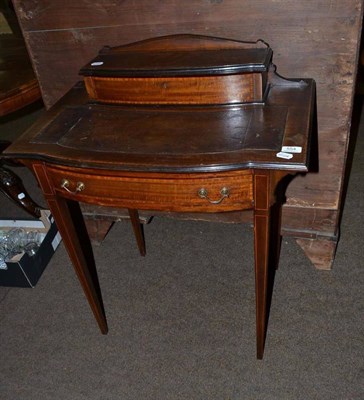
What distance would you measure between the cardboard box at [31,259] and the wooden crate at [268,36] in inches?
23.7

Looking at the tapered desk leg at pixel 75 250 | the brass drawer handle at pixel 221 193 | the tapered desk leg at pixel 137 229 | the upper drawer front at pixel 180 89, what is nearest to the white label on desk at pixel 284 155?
the brass drawer handle at pixel 221 193

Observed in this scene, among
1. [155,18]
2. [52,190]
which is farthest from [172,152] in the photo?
[155,18]

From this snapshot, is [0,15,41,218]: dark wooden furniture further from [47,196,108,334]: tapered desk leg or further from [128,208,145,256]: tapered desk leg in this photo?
[128,208,145,256]: tapered desk leg

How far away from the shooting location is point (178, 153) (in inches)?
39.4

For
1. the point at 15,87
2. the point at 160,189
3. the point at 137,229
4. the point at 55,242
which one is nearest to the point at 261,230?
the point at 160,189

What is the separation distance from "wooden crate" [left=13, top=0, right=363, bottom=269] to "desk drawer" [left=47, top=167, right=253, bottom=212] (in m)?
0.53

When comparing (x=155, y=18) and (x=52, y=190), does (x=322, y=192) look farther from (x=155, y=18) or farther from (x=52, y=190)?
(x=52, y=190)

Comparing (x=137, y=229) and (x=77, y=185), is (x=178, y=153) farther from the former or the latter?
(x=137, y=229)

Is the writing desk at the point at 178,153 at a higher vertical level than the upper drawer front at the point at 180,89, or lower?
lower

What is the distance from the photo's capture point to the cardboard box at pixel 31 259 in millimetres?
1753

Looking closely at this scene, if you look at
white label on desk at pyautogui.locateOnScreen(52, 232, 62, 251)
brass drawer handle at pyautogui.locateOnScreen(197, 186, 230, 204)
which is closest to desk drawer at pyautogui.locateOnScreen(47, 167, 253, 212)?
brass drawer handle at pyautogui.locateOnScreen(197, 186, 230, 204)

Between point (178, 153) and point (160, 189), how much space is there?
11 centimetres

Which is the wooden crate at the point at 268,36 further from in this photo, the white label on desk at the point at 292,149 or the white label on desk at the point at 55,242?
the white label on desk at the point at 55,242

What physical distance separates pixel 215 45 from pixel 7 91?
75 cm
